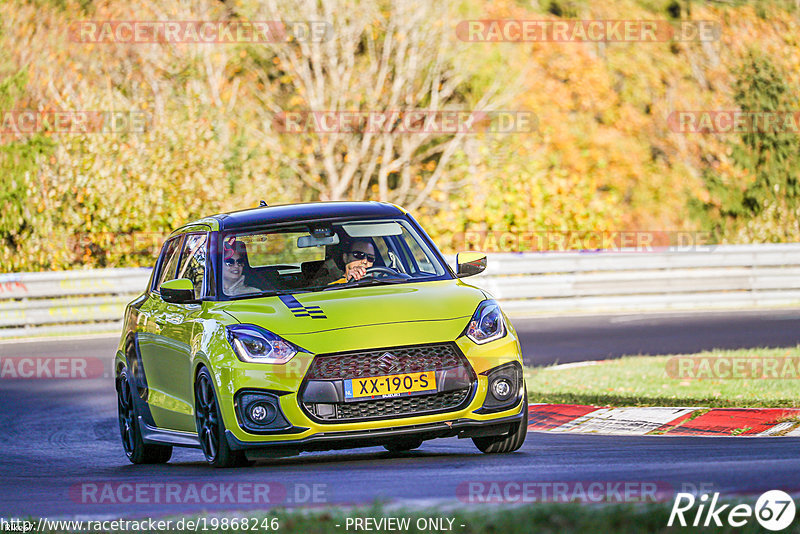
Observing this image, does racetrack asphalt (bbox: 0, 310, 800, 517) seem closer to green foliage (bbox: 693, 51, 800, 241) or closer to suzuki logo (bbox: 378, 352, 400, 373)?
suzuki logo (bbox: 378, 352, 400, 373)

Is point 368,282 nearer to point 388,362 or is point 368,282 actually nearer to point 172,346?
point 388,362

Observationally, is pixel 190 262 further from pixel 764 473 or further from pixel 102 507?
pixel 764 473

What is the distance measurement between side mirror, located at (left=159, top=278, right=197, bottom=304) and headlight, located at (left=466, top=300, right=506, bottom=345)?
1.98 metres

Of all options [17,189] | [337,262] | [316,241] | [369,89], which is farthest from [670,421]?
[369,89]

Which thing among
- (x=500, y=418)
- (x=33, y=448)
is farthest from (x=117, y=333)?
(x=500, y=418)

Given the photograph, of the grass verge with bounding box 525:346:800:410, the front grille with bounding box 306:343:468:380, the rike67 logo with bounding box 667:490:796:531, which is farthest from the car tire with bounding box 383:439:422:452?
the rike67 logo with bounding box 667:490:796:531

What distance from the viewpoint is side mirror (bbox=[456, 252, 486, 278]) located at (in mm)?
10008

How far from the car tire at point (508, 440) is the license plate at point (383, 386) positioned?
38.7 inches

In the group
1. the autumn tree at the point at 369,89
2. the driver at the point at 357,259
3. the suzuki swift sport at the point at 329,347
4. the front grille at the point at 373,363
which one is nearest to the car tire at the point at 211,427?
the suzuki swift sport at the point at 329,347

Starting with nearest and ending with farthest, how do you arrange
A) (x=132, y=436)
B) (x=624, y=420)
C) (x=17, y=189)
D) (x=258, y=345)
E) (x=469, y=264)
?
(x=258, y=345), (x=469, y=264), (x=132, y=436), (x=624, y=420), (x=17, y=189)

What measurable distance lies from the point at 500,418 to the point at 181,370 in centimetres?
222

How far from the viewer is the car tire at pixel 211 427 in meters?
8.77

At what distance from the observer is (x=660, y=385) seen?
1370 cm

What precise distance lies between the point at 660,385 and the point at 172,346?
573 cm
